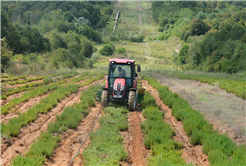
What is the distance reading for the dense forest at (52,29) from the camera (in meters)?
46.4

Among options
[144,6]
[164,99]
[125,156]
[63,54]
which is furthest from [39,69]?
[144,6]

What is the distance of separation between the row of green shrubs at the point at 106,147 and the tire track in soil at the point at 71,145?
0.28 m

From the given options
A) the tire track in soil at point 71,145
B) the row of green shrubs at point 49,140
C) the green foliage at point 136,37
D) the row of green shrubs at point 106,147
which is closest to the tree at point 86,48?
the green foliage at point 136,37

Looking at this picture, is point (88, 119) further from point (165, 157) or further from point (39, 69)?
point (39, 69)

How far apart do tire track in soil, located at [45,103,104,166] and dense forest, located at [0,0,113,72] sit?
18.2 meters

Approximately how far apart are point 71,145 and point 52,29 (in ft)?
282

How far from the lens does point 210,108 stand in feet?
41.8

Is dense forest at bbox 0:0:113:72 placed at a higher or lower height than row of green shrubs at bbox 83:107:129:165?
higher

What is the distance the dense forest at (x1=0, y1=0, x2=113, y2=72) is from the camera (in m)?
46.4

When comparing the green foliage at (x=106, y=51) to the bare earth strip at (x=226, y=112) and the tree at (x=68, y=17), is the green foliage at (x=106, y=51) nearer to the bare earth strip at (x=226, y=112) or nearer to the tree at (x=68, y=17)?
the tree at (x=68, y=17)

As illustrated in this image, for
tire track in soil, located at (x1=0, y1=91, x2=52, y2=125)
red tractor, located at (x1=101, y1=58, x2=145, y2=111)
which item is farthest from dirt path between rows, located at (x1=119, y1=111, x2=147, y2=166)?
tire track in soil, located at (x1=0, y1=91, x2=52, y2=125)

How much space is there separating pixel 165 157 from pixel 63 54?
4681 centimetres

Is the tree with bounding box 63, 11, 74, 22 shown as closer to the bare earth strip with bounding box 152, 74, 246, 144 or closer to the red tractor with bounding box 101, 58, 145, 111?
the bare earth strip with bounding box 152, 74, 246, 144

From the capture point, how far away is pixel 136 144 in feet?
26.0
